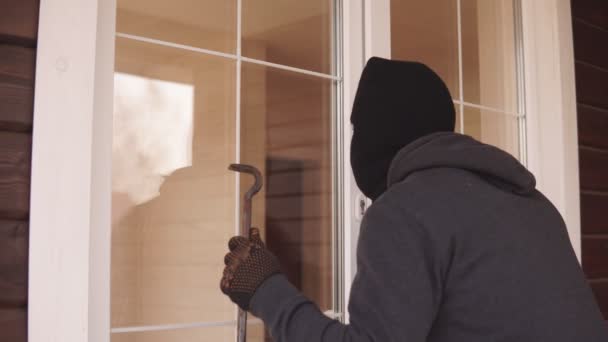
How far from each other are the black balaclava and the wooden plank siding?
28.2 inches

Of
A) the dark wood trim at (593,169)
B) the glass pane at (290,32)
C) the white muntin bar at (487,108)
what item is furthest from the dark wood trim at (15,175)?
the dark wood trim at (593,169)

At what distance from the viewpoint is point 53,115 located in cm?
142

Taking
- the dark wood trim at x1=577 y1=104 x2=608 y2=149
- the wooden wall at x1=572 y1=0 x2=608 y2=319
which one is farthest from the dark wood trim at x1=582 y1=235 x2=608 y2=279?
the dark wood trim at x1=577 y1=104 x2=608 y2=149

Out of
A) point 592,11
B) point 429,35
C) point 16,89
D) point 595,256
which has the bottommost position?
point 595,256

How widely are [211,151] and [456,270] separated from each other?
79 cm

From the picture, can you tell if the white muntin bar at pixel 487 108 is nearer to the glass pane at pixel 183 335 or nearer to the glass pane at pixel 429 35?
the glass pane at pixel 429 35

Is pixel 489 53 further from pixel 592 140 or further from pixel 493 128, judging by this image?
pixel 592 140

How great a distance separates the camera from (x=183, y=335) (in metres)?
1.68

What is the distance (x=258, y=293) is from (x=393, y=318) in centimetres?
34

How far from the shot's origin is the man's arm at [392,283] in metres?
1.17

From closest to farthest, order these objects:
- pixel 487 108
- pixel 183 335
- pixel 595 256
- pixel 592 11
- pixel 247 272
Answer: pixel 247 272 < pixel 183 335 < pixel 487 108 < pixel 595 256 < pixel 592 11

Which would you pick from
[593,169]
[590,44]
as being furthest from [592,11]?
[593,169]

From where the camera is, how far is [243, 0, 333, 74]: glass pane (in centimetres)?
191

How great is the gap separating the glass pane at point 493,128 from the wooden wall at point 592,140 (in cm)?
36
